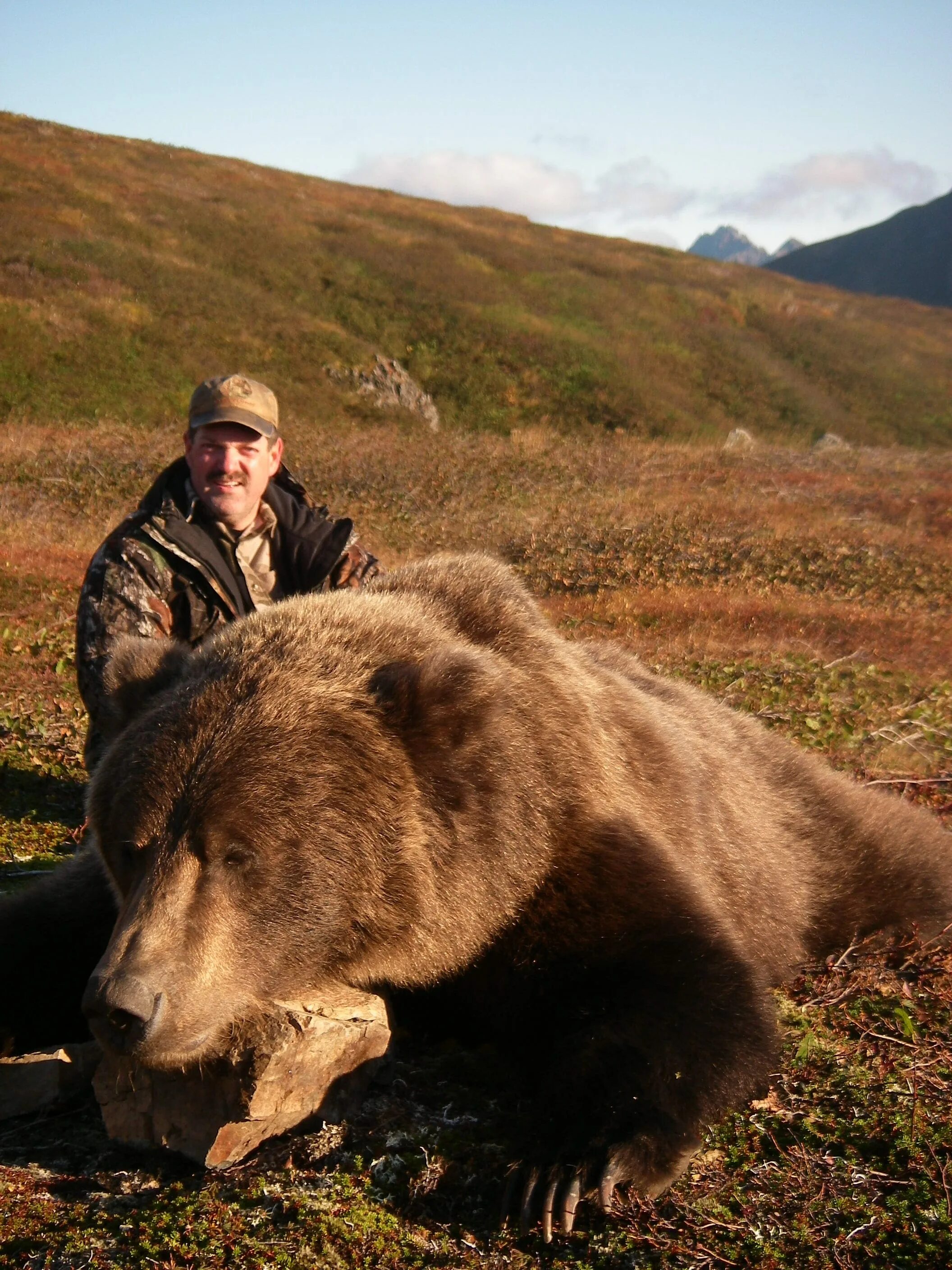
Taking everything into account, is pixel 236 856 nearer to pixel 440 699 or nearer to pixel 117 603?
pixel 440 699

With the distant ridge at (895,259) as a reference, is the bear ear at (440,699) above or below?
below

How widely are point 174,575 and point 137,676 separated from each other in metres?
2.49

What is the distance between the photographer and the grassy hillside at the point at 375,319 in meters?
35.5

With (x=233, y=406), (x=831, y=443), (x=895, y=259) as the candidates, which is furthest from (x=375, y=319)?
(x=895, y=259)

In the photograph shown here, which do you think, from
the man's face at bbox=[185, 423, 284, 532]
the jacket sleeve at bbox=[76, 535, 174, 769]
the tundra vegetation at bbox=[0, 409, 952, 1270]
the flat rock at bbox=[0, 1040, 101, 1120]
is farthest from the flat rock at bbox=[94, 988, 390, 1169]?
the man's face at bbox=[185, 423, 284, 532]

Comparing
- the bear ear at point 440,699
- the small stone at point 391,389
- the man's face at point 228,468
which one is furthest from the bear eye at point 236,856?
the small stone at point 391,389

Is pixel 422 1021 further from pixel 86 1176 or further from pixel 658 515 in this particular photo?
pixel 658 515

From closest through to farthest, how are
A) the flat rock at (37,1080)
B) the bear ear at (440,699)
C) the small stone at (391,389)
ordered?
the bear ear at (440,699)
the flat rock at (37,1080)
the small stone at (391,389)

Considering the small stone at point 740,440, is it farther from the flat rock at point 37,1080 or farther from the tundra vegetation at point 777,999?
the flat rock at point 37,1080

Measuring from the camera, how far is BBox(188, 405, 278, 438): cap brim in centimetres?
656

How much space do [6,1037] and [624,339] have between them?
1934 inches

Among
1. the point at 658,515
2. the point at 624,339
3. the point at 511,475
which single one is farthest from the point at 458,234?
the point at 658,515

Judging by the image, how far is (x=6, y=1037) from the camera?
3990mm

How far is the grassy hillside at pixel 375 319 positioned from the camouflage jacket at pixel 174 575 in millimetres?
25441
